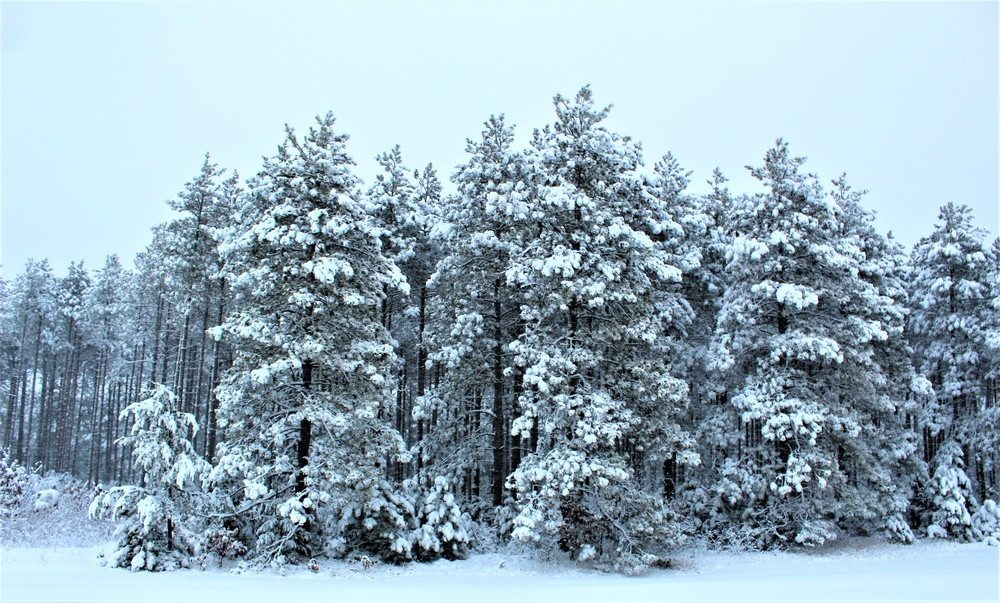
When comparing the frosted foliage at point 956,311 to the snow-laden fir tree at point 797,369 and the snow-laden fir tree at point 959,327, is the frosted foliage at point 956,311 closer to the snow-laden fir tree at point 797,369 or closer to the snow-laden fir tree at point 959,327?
the snow-laden fir tree at point 959,327

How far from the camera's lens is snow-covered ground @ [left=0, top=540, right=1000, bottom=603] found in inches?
489

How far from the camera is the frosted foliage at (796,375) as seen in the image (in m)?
20.2

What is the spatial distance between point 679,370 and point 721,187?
932 centimetres

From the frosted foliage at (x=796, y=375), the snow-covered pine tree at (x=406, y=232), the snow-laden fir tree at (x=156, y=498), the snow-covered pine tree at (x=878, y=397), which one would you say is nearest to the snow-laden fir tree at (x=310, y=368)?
the snow-laden fir tree at (x=156, y=498)

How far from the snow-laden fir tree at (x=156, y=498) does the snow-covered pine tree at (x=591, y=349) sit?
27.6 ft

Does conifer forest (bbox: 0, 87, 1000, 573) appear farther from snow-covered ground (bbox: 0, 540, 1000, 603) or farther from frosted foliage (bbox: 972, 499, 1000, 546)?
snow-covered ground (bbox: 0, 540, 1000, 603)

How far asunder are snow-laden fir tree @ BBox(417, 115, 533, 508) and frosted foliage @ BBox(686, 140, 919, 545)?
7.60 meters

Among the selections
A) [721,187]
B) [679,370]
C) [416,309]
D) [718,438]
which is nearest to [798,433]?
[718,438]

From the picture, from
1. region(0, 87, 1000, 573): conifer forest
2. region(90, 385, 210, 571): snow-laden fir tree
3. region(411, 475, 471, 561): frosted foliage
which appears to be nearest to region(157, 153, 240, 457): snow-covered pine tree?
region(0, 87, 1000, 573): conifer forest

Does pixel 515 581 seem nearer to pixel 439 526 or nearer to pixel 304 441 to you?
pixel 439 526

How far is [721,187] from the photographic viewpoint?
26.9m

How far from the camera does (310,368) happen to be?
18.0 m

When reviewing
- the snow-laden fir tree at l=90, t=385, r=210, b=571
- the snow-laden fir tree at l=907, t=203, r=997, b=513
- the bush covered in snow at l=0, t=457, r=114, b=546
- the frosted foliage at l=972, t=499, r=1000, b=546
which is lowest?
the frosted foliage at l=972, t=499, r=1000, b=546

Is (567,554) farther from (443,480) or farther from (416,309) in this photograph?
(416,309)
